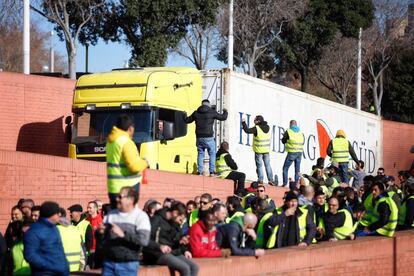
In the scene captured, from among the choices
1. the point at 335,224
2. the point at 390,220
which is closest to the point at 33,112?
the point at 390,220

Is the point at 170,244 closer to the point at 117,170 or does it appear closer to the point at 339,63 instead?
the point at 117,170

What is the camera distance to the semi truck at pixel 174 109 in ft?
69.8

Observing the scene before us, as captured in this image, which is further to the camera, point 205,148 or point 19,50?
point 19,50

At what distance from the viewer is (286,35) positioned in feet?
196

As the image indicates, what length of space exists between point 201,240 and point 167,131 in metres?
8.99

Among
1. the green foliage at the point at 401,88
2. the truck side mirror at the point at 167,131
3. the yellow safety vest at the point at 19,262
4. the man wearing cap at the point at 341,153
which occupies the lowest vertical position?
the yellow safety vest at the point at 19,262

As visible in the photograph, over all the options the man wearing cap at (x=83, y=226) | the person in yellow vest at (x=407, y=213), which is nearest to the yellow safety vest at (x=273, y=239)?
the man wearing cap at (x=83, y=226)

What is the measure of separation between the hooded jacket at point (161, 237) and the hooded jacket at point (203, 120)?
10.2 meters

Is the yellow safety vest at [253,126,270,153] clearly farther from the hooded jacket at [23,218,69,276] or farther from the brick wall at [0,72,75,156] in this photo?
the hooded jacket at [23,218,69,276]

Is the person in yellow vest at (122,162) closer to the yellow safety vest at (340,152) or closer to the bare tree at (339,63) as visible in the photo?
the yellow safety vest at (340,152)

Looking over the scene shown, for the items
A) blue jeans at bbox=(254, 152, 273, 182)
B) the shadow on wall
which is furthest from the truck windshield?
the shadow on wall

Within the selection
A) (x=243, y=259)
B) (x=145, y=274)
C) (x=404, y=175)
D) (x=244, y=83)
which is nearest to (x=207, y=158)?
(x=244, y=83)

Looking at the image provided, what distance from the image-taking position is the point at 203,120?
22406 millimetres

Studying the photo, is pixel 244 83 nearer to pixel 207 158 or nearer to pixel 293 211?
pixel 207 158
